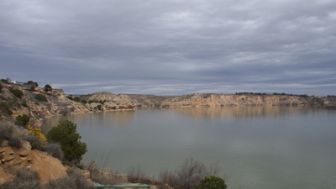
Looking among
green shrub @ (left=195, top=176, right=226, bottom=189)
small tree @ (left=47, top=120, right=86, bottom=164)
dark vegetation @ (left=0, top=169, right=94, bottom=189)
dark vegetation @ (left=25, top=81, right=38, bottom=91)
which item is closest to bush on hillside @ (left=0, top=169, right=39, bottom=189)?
dark vegetation @ (left=0, top=169, right=94, bottom=189)

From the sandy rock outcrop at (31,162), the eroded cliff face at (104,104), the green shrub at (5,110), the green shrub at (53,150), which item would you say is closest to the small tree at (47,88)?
the eroded cliff face at (104,104)

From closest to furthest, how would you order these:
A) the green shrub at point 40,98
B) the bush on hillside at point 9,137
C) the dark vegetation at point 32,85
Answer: the bush on hillside at point 9,137, the green shrub at point 40,98, the dark vegetation at point 32,85

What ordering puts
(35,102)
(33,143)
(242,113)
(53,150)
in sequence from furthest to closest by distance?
(242,113)
(35,102)
(53,150)
(33,143)

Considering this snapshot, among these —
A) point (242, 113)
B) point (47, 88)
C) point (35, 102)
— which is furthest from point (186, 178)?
point (242, 113)

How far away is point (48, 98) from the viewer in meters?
103

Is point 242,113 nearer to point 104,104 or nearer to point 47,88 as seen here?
point 104,104

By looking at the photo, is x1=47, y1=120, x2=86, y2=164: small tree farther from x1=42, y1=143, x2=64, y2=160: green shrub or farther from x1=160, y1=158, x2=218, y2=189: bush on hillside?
x1=160, y1=158, x2=218, y2=189: bush on hillside

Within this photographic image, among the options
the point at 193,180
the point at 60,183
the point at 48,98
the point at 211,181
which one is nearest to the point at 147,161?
the point at 193,180

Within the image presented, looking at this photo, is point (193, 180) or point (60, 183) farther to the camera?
point (193, 180)

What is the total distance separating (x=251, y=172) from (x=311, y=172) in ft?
11.7

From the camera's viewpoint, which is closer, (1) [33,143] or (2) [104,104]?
(1) [33,143]

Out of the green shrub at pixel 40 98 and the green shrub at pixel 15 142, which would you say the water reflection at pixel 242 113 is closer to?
the green shrub at pixel 40 98

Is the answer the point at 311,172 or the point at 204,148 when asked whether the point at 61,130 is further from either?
the point at 204,148

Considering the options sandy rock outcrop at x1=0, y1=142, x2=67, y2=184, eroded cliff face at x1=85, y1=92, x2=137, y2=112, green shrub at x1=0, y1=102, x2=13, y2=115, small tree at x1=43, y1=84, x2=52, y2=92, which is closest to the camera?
sandy rock outcrop at x1=0, y1=142, x2=67, y2=184
